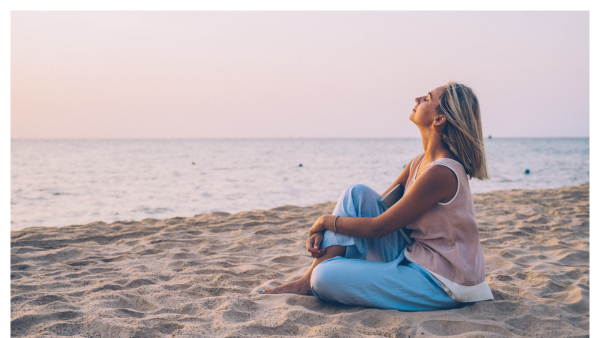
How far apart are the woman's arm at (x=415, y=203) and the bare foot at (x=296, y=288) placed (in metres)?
0.58

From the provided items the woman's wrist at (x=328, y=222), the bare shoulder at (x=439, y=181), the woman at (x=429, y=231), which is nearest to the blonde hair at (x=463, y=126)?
the woman at (x=429, y=231)

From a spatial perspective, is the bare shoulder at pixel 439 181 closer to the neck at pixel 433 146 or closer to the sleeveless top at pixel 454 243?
the sleeveless top at pixel 454 243

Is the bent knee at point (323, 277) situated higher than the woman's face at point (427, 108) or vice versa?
the woman's face at point (427, 108)

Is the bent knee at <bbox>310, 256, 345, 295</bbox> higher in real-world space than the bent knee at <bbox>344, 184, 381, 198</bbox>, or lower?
lower

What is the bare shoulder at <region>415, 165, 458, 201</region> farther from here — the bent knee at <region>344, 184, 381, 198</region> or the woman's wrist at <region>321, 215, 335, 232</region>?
the woman's wrist at <region>321, 215, 335, 232</region>

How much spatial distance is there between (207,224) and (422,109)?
3680 mm

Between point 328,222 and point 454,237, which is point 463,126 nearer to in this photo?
point 454,237

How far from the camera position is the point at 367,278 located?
91.9 inches

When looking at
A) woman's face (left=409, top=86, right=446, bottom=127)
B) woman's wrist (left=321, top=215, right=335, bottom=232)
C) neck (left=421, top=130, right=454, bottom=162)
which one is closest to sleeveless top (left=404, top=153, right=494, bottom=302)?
neck (left=421, top=130, right=454, bottom=162)

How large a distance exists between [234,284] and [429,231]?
1.52 meters

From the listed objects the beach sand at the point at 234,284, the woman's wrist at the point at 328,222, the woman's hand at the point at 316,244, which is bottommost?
the beach sand at the point at 234,284

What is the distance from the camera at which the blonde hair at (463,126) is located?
7.48 feet

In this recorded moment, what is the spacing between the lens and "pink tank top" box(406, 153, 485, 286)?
7.40 ft

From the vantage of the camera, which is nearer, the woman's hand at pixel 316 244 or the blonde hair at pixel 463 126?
the blonde hair at pixel 463 126
